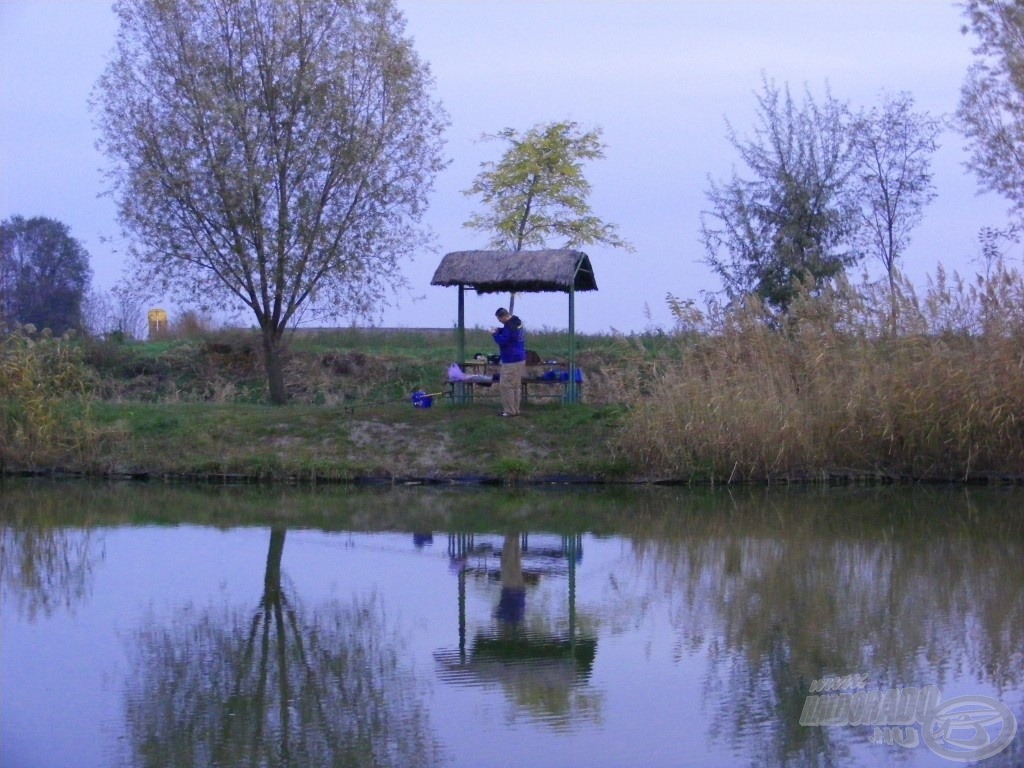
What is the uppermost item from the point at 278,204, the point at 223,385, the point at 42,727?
the point at 278,204

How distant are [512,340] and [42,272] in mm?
35556

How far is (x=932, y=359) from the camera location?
1873cm

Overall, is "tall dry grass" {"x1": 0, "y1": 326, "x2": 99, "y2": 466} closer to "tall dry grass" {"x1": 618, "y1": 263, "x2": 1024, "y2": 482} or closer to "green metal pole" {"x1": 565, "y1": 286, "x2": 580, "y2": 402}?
"green metal pole" {"x1": 565, "y1": 286, "x2": 580, "y2": 402}

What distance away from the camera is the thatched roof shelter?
20922 mm

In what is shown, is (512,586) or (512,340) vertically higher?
(512,340)

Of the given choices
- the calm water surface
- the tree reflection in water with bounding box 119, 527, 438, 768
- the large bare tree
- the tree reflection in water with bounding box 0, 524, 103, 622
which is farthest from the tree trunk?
the tree reflection in water with bounding box 119, 527, 438, 768

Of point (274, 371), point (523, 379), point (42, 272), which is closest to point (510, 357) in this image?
point (523, 379)

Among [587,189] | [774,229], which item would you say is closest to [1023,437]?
[774,229]

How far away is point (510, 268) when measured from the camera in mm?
21141

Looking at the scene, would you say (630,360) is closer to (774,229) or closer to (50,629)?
(774,229)

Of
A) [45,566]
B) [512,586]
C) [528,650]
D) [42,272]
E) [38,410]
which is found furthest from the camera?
[42,272]

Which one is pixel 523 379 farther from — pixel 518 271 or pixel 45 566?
pixel 45 566

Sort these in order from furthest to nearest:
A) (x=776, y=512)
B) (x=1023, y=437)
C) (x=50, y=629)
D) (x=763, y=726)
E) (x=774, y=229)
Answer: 1. (x=774, y=229)
2. (x=1023, y=437)
3. (x=776, y=512)
4. (x=50, y=629)
5. (x=763, y=726)

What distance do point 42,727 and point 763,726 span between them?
13.3ft
